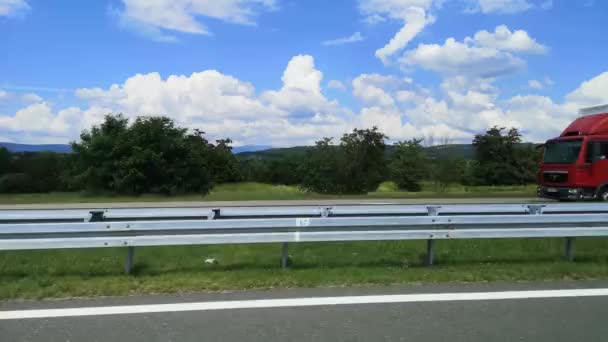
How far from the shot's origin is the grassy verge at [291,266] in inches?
202

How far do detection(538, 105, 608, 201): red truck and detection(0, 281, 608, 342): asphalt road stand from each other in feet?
43.0

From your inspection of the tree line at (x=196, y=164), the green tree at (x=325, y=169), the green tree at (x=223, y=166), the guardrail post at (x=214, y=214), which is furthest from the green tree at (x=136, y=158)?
the green tree at (x=223, y=166)

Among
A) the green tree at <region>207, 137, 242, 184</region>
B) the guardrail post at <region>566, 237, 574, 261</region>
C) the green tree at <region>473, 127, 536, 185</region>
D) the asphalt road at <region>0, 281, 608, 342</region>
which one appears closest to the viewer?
the asphalt road at <region>0, 281, 608, 342</region>

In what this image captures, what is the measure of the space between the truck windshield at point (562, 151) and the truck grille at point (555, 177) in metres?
0.43

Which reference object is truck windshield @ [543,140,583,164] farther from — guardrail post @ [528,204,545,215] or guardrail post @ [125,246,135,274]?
guardrail post @ [125,246,135,274]

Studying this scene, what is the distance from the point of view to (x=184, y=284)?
5113mm

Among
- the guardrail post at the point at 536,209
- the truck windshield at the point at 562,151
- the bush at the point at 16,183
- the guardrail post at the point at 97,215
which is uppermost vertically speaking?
the truck windshield at the point at 562,151

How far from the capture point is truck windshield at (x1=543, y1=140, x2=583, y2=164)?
54.0 ft

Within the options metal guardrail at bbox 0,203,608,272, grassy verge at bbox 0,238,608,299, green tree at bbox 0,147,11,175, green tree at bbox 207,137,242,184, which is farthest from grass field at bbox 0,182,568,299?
green tree at bbox 207,137,242,184

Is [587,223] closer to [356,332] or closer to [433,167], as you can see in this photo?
[356,332]

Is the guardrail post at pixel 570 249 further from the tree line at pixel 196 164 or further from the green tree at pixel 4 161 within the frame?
the green tree at pixel 4 161

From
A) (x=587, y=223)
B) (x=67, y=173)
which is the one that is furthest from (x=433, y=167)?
(x=587, y=223)

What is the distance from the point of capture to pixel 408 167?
48188mm

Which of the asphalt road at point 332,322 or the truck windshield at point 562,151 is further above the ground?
the truck windshield at point 562,151
